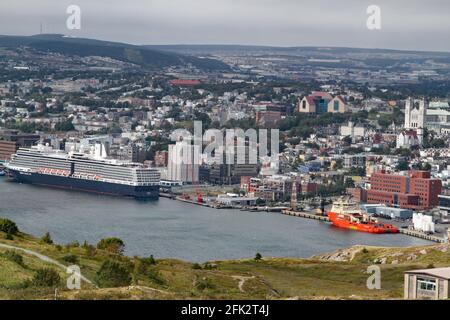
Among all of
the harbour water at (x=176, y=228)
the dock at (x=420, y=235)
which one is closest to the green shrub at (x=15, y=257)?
the harbour water at (x=176, y=228)

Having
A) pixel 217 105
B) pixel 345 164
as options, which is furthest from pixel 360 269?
pixel 217 105

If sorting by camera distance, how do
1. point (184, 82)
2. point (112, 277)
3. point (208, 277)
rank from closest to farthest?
1. point (112, 277)
2. point (208, 277)
3. point (184, 82)

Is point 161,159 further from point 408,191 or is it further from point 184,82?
point 184,82

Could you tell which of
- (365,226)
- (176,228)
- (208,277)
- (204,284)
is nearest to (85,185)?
(365,226)

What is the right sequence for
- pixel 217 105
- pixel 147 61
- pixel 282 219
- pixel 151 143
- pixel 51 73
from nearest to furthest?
pixel 282 219 → pixel 151 143 → pixel 217 105 → pixel 51 73 → pixel 147 61

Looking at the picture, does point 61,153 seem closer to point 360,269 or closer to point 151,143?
point 151,143

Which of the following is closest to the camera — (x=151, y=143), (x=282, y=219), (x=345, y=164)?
(x=282, y=219)
